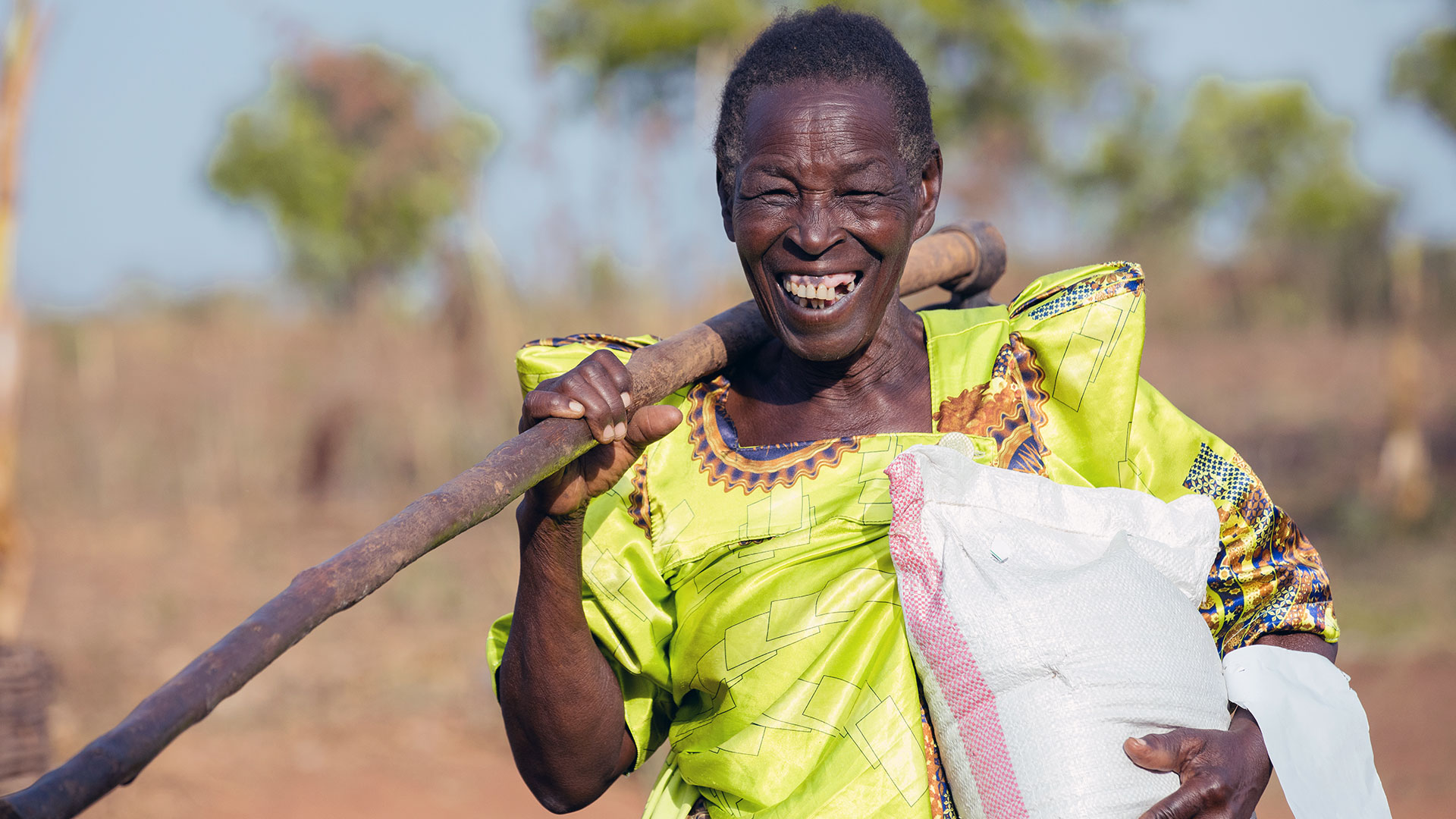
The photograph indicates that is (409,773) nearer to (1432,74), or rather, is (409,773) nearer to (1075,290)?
(1075,290)

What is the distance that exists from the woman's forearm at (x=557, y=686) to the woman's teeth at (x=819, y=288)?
16.8 inches

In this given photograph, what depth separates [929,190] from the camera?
5.96 ft

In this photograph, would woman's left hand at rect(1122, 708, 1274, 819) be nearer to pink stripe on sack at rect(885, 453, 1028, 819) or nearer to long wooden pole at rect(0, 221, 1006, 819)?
pink stripe on sack at rect(885, 453, 1028, 819)

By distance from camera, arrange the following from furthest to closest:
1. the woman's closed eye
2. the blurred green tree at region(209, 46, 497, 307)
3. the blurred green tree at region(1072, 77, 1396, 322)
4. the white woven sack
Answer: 1. the blurred green tree at region(1072, 77, 1396, 322)
2. the blurred green tree at region(209, 46, 497, 307)
3. the woman's closed eye
4. the white woven sack

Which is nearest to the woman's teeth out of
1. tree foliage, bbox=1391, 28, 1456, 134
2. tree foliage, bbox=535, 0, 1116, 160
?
tree foliage, bbox=1391, 28, 1456, 134

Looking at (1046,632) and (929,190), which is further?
(929,190)

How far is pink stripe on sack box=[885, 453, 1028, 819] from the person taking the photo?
1.44m

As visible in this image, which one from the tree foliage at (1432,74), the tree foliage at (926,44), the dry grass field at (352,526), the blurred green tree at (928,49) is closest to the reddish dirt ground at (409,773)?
the dry grass field at (352,526)

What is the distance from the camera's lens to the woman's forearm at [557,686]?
61.9 inches

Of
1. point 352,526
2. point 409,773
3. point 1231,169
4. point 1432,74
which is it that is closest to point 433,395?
point 352,526

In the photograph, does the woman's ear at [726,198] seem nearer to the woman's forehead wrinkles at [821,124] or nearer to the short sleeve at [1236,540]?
the woman's forehead wrinkles at [821,124]

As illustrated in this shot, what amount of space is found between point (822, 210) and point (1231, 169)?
928 inches

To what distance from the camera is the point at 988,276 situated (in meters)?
2.37

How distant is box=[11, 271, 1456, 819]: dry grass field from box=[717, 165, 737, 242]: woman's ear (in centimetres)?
367
